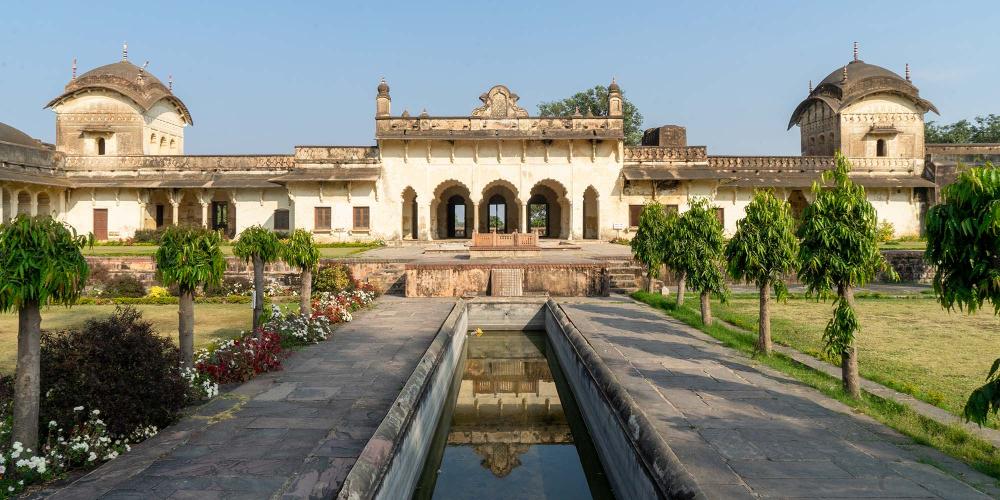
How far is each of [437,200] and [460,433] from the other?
2107cm

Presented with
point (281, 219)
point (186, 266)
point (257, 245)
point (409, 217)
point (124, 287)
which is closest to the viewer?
point (186, 266)

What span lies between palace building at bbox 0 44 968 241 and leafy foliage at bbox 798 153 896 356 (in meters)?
18.0

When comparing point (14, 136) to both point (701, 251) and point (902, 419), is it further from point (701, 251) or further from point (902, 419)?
point (902, 419)

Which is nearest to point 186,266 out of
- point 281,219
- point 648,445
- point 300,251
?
point 300,251

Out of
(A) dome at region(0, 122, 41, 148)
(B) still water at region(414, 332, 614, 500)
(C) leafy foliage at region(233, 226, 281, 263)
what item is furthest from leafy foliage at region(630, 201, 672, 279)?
(A) dome at region(0, 122, 41, 148)

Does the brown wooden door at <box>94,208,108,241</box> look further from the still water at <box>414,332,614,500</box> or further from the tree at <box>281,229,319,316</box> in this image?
the still water at <box>414,332,614,500</box>

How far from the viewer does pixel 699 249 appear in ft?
34.5

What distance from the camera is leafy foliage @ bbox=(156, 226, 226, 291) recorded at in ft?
19.8

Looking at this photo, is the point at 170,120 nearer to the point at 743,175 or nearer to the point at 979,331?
the point at 743,175

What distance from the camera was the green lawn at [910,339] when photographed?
240 inches

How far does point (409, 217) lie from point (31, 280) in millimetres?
24185

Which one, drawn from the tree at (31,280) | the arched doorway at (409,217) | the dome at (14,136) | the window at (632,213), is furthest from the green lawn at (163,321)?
the dome at (14,136)

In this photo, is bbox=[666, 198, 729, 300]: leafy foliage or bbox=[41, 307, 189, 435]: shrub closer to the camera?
bbox=[41, 307, 189, 435]: shrub

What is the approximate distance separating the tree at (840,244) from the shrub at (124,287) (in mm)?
15129
